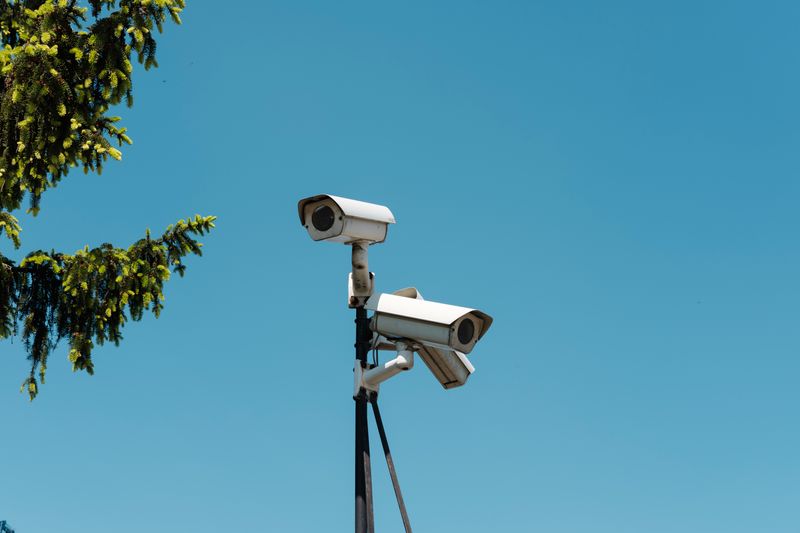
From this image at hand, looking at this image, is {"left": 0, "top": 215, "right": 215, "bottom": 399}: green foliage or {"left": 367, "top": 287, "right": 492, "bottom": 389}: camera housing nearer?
{"left": 367, "top": 287, "right": 492, "bottom": 389}: camera housing

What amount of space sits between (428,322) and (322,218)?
3.22 ft

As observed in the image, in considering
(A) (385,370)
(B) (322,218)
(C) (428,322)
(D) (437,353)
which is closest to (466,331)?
(C) (428,322)

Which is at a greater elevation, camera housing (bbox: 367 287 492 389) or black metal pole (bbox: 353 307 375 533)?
camera housing (bbox: 367 287 492 389)

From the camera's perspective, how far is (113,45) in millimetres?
11555

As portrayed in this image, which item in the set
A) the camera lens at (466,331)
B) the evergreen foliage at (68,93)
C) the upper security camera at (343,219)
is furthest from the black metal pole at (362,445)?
the evergreen foliage at (68,93)

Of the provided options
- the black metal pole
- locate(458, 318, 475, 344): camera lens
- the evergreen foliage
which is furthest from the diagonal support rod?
the evergreen foliage

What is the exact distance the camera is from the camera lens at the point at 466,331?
286 inches

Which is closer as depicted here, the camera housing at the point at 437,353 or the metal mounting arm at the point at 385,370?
the metal mounting arm at the point at 385,370

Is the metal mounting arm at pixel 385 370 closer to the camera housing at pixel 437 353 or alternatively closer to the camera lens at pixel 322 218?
the camera housing at pixel 437 353

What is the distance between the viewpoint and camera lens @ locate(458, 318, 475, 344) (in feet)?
23.8

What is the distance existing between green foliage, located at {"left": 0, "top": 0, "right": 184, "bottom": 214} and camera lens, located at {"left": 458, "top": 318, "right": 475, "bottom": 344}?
219 inches

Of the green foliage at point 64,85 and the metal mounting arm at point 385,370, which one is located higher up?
the green foliage at point 64,85

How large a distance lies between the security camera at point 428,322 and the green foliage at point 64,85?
516 centimetres

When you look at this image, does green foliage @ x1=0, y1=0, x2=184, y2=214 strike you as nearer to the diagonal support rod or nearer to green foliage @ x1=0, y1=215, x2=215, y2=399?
green foliage @ x1=0, y1=215, x2=215, y2=399
